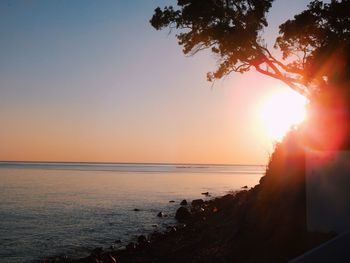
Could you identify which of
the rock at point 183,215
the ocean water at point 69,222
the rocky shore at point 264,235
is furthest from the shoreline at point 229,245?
the rock at point 183,215

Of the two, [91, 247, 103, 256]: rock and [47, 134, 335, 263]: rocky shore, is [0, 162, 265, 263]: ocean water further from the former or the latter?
[47, 134, 335, 263]: rocky shore

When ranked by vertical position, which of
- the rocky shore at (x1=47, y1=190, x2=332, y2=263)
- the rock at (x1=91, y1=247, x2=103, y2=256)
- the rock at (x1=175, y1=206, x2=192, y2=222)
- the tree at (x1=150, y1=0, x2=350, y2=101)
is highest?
the tree at (x1=150, y1=0, x2=350, y2=101)

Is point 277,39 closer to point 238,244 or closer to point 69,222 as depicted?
point 238,244

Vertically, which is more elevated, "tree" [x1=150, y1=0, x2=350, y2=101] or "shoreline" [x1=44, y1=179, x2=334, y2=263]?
"tree" [x1=150, y1=0, x2=350, y2=101]

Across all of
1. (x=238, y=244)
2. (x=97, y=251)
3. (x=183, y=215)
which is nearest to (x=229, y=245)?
(x=238, y=244)

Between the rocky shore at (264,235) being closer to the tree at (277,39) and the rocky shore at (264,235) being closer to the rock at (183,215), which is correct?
the tree at (277,39)

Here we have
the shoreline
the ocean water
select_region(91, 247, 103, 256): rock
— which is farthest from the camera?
the ocean water

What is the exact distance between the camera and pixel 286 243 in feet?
43.5

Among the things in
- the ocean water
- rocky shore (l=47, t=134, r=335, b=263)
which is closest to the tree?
rocky shore (l=47, t=134, r=335, b=263)

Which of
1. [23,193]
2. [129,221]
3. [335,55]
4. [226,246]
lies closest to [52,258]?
[226,246]

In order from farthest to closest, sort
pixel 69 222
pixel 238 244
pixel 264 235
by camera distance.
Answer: pixel 69 222 → pixel 238 244 → pixel 264 235

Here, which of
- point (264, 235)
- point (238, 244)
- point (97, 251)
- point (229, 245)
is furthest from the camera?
point (97, 251)

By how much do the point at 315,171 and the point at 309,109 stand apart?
10.4ft

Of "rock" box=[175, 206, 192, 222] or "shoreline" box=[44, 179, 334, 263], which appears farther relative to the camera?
"rock" box=[175, 206, 192, 222]
